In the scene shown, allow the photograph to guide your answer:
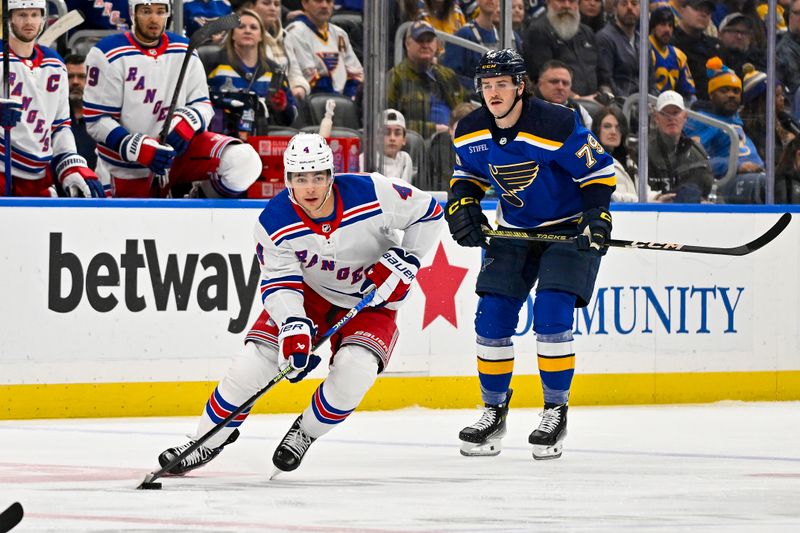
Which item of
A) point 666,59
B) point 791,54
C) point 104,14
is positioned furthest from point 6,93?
point 791,54

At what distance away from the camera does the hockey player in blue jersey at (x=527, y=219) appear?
4.96 m

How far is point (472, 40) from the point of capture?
6.78 metres

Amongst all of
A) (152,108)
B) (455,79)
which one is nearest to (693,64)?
(455,79)

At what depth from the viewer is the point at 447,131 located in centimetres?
675

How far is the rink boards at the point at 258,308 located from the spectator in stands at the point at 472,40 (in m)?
0.79

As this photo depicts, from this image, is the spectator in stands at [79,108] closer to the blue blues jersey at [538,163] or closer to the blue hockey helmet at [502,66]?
the blue blues jersey at [538,163]

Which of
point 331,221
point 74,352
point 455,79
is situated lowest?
point 74,352

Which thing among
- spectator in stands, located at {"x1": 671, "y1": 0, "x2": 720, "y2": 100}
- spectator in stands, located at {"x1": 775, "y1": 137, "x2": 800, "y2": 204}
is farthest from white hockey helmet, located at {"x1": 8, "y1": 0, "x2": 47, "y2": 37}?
spectator in stands, located at {"x1": 775, "y1": 137, "x2": 800, "y2": 204}

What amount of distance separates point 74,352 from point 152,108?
3.69 ft

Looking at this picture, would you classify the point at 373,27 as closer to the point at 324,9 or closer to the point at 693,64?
the point at 324,9

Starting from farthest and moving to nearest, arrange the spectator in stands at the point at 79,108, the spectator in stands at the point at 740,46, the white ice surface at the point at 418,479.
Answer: the spectator in stands at the point at 740,46 → the spectator in stands at the point at 79,108 → the white ice surface at the point at 418,479

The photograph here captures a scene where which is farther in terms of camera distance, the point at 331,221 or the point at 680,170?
the point at 680,170

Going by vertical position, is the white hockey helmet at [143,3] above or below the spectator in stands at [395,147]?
above

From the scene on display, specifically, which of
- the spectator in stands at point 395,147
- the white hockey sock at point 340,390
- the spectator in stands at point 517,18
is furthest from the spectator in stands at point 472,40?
the white hockey sock at point 340,390
